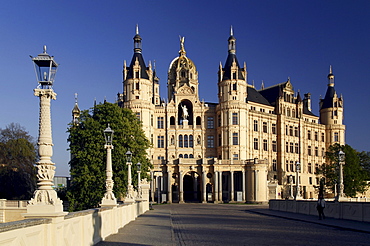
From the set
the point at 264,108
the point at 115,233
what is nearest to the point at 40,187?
the point at 115,233

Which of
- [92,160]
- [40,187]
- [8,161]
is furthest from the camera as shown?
[8,161]

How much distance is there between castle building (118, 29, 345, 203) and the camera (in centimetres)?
8356

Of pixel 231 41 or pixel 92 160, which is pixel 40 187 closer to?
pixel 92 160

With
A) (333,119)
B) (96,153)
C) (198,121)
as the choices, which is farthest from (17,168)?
(333,119)

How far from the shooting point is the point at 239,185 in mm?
87188

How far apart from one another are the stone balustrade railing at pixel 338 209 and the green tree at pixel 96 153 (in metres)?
17.7

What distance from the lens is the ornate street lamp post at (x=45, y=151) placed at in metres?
11.4

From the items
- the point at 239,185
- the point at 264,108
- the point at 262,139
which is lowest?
the point at 239,185

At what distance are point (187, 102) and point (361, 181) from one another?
35.6 m

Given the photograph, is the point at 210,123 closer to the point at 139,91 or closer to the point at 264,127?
the point at 264,127

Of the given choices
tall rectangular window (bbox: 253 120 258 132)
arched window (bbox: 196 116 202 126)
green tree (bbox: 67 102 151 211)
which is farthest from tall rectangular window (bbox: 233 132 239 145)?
green tree (bbox: 67 102 151 211)

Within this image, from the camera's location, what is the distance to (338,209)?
34625 millimetres

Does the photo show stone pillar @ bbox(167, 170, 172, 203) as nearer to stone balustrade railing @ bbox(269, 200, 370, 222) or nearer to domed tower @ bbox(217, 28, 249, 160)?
domed tower @ bbox(217, 28, 249, 160)

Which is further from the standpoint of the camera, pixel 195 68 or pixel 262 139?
pixel 195 68
